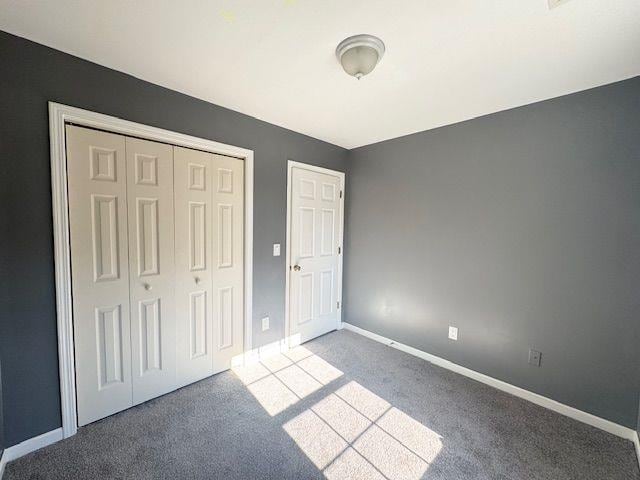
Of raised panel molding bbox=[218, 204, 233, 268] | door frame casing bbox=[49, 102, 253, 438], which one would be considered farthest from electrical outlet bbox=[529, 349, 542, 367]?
door frame casing bbox=[49, 102, 253, 438]

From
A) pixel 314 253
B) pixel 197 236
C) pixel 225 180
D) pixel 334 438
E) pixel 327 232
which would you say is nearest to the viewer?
pixel 334 438

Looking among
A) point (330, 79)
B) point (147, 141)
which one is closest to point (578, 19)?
point (330, 79)

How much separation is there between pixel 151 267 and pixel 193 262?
0.30 meters

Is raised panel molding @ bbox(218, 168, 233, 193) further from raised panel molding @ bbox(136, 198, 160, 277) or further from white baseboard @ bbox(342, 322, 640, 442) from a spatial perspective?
white baseboard @ bbox(342, 322, 640, 442)

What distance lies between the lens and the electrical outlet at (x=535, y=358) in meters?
2.08

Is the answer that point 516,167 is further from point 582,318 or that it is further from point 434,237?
point 582,318

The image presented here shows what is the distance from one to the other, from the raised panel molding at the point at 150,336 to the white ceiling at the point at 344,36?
166cm

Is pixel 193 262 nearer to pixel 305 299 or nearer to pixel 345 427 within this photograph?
pixel 305 299

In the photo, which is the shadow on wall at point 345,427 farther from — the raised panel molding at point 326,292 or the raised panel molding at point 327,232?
the raised panel molding at point 327,232

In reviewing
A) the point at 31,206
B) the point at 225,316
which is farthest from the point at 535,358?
the point at 31,206

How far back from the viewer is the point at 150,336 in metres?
1.99

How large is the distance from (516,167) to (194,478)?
10.1 feet

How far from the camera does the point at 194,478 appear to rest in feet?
4.65

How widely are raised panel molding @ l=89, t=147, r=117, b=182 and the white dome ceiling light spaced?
1.61 metres
